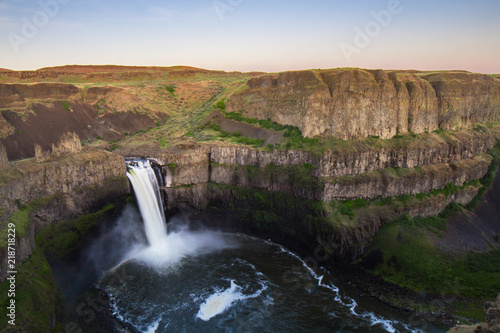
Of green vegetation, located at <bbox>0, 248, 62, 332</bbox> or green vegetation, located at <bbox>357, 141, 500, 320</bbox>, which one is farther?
green vegetation, located at <bbox>357, 141, 500, 320</bbox>

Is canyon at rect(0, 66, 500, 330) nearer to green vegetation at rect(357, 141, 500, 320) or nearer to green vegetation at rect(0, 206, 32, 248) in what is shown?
green vegetation at rect(0, 206, 32, 248)

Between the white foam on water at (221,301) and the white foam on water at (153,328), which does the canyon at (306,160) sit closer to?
the white foam on water at (221,301)

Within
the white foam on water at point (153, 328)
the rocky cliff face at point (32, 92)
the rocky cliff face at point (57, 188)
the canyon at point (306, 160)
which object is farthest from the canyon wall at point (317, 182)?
the rocky cliff face at point (32, 92)

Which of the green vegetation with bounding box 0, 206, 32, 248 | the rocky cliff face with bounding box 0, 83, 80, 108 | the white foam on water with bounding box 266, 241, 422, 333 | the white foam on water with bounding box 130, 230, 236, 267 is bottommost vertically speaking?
the white foam on water with bounding box 266, 241, 422, 333

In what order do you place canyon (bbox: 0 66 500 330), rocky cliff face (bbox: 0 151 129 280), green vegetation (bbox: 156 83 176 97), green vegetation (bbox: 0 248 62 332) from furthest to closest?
green vegetation (bbox: 156 83 176 97)
canyon (bbox: 0 66 500 330)
rocky cliff face (bbox: 0 151 129 280)
green vegetation (bbox: 0 248 62 332)

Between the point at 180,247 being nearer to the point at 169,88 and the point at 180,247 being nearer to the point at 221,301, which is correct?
the point at 221,301

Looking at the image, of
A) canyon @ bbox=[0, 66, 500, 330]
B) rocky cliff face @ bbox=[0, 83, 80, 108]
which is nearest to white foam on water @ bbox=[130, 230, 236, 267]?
canyon @ bbox=[0, 66, 500, 330]
